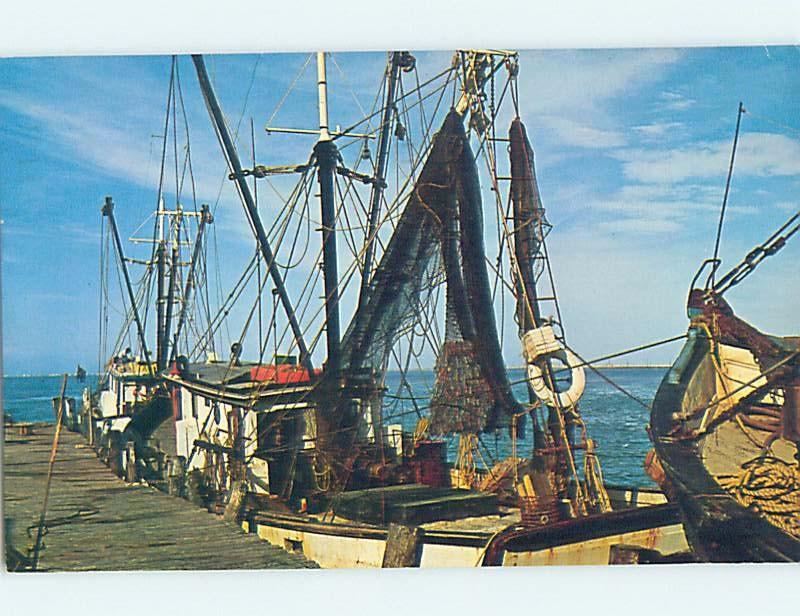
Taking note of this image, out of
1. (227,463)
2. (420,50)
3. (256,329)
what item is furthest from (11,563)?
(420,50)

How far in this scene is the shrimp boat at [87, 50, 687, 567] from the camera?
2.89m

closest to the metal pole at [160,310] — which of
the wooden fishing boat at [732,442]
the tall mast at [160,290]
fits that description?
the tall mast at [160,290]

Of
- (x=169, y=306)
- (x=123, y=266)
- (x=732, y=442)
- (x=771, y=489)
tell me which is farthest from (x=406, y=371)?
(x=771, y=489)

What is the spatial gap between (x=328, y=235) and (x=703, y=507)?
1356mm

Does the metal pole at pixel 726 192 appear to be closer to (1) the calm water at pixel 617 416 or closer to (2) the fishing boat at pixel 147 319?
(1) the calm water at pixel 617 416

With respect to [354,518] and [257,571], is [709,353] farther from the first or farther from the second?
[257,571]

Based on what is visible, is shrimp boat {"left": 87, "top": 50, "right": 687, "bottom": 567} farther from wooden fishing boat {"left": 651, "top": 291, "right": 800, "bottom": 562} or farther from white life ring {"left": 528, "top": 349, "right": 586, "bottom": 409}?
wooden fishing boat {"left": 651, "top": 291, "right": 800, "bottom": 562}

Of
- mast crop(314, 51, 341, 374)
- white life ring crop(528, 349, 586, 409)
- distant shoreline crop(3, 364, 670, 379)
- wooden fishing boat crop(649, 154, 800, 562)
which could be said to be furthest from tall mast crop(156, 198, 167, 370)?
wooden fishing boat crop(649, 154, 800, 562)

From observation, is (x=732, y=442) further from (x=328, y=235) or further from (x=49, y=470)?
(x=49, y=470)

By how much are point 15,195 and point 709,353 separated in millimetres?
2055

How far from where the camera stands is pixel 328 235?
2.96 metres

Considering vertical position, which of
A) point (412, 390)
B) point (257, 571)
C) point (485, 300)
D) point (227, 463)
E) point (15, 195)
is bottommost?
point (257, 571)

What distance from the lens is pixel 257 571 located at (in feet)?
9.46

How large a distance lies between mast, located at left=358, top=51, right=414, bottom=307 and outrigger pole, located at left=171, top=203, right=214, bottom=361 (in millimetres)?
468
